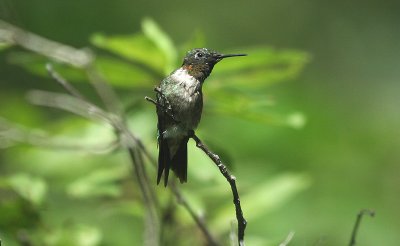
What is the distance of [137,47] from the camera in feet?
11.8

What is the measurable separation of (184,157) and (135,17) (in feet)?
21.3

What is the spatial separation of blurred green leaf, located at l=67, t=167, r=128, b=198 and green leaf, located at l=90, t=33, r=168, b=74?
622 millimetres

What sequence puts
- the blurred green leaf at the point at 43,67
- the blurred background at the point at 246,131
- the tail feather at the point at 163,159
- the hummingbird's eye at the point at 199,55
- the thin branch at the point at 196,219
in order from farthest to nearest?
the blurred green leaf at the point at 43,67 → the blurred background at the point at 246,131 → the hummingbird's eye at the point at 199,55 → the tail feather at the point at 163,159 → the thin branch at the point at 196,219

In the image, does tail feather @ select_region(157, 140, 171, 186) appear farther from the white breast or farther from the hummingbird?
the white breast

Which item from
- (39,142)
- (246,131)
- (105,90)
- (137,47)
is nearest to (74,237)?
(39,142)

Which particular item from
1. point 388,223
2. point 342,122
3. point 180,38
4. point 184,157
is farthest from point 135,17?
point 184,157

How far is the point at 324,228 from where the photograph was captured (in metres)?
5.52

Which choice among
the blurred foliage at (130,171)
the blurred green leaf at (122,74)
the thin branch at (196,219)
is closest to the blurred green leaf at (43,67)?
the blurred foliage at (130,171)

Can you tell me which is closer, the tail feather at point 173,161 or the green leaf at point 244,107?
the tail feather at point 173,161

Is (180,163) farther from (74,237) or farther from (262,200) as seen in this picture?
(262,200)

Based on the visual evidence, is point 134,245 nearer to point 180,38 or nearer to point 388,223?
point 388,223

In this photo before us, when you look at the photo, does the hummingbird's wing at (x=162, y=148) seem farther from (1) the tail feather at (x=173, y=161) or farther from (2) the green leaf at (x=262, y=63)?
(2) the green leaf at (x=262, y=63)

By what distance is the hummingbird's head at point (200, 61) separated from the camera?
3473 millimetres

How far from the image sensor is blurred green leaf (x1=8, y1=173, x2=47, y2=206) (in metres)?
3.42
